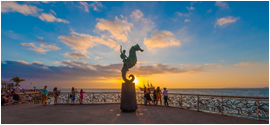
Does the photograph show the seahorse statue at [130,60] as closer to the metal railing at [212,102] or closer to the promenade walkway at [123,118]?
the promenade walkway at [123,118]

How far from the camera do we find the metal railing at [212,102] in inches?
266

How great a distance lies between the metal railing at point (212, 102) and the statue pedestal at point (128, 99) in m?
3.92

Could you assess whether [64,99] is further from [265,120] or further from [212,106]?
[265,120]

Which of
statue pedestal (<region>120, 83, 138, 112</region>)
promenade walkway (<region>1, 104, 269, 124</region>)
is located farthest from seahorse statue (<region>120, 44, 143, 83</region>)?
promenade walkway (<region>1, 104, 269, 124</region>)

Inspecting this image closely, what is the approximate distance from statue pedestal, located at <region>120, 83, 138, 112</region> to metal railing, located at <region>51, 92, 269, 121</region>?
392 cm

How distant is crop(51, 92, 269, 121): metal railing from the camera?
22.1 ft

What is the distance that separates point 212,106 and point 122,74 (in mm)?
5993

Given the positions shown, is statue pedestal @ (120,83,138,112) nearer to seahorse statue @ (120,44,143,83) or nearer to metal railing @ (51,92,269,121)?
seahorse statue @ (120,44,143,83)

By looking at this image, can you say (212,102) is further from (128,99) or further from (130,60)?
(130,60)

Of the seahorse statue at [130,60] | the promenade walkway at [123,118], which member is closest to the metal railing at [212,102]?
the promenade walkway at [123,118]

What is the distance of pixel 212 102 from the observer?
340 inches

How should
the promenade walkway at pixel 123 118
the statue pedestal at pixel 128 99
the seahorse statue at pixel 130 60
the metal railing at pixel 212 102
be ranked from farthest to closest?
1. the seahorse statue at pixel 130 60
2. the statue pedestal at pixel 128 99
3. the metal railing at pixel 212 102
4. the promenade walkway at pixel 123 118

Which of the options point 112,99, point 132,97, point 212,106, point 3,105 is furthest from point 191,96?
point 3,105

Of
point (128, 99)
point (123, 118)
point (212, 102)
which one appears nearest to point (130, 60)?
point (128, 99)
